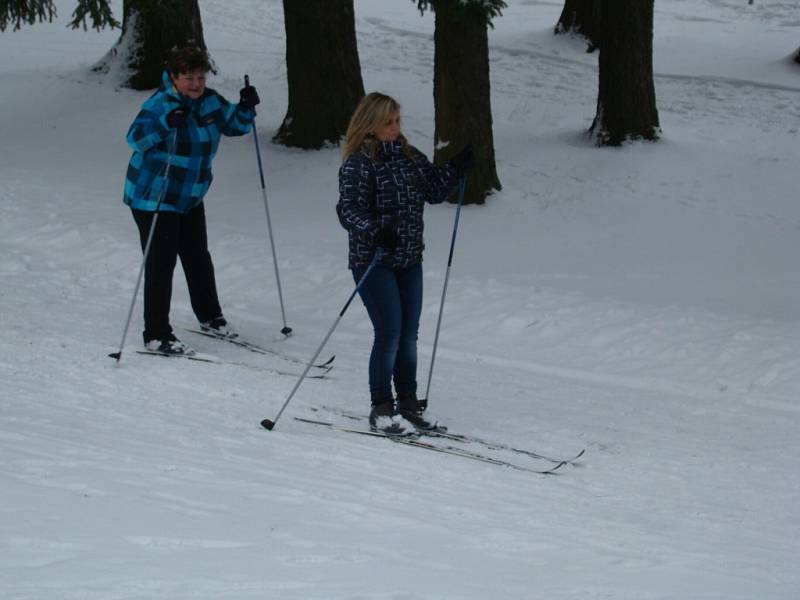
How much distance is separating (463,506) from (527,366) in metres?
3.47

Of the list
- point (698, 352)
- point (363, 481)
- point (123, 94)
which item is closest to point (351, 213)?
point (363, 481)

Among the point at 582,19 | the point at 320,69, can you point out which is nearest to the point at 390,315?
the point at 320,69

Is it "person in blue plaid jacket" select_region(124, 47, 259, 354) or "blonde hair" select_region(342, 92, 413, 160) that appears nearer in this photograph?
"blonde hair" select_region(342, 92, 413, 160)

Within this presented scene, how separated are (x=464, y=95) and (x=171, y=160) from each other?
5.26 metres

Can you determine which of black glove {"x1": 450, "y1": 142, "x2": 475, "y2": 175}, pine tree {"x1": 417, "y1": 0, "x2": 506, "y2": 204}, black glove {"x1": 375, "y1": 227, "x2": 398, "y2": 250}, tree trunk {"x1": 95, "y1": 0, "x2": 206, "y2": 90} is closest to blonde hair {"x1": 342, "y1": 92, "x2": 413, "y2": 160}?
black glove {"x1": 450, "y1": 142, "x2": 475, "y2": 175}

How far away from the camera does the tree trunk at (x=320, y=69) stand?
13719 mm

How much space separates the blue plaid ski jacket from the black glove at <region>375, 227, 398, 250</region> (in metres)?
2.14

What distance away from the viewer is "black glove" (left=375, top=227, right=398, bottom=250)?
588 cm

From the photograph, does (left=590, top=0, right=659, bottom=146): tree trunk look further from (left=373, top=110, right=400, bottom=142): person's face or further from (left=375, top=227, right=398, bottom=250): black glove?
(left=375, top=227, right=398, bottom=250): black glove

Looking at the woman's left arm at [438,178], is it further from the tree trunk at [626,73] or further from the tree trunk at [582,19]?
the tree trunk at [582,19]

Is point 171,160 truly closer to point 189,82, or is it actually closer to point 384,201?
point 189,82

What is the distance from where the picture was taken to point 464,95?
39.9 feet

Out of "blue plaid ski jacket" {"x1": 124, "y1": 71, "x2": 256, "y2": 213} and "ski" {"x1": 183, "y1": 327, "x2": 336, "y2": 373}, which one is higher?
"blue plaid ski jacket" {"x1": 124, "y1": 71, "x2": 256, "y2": 213}

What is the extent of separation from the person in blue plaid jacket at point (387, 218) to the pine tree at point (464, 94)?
5.84 m
